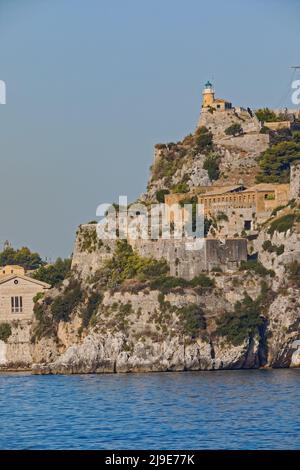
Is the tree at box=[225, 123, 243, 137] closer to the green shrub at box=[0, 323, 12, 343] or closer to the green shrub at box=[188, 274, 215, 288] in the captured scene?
the green shrub at box=[0, 323, 12, 343]

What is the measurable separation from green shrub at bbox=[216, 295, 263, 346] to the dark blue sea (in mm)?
1938

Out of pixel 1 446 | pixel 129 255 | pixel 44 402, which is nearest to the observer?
pixel 1 446

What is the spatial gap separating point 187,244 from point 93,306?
6.19 metres

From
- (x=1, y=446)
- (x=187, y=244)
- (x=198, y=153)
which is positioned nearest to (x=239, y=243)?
(x=187, y=244)

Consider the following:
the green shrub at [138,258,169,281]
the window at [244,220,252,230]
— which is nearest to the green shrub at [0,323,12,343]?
the green shrub at [138,258,169,281]

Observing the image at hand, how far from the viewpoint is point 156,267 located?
10925cm

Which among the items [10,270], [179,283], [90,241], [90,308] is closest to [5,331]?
[90,241]

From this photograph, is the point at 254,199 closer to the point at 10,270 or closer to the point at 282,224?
the point at 282,224

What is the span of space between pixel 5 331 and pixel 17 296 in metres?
2.36

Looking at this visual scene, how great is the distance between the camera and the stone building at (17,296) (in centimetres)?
11831

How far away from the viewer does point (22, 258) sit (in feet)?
459

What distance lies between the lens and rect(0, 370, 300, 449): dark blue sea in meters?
75.6
